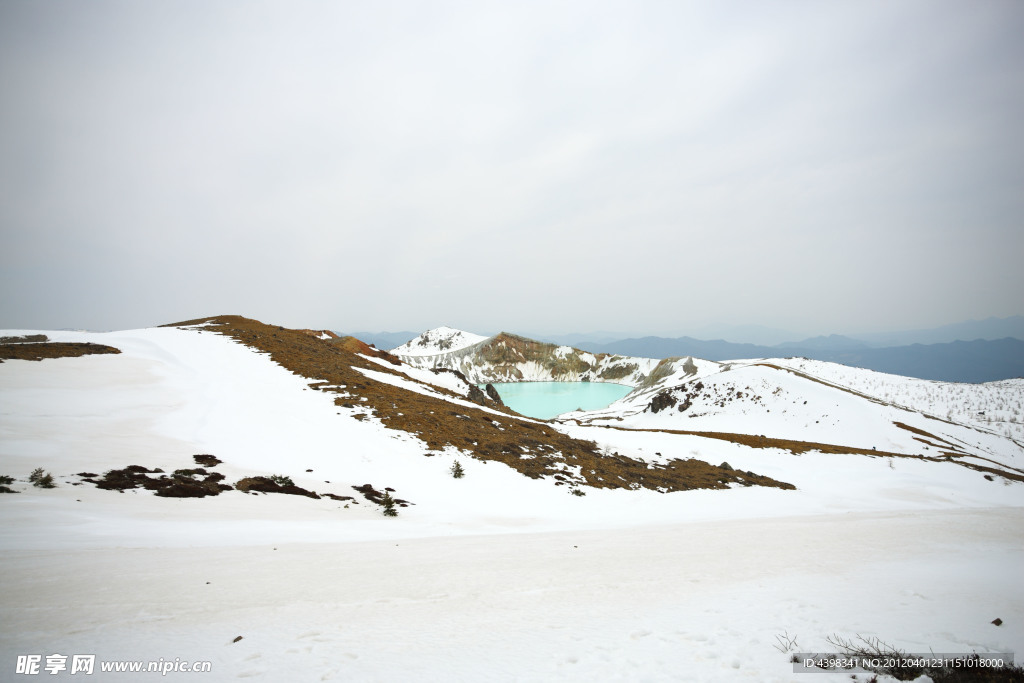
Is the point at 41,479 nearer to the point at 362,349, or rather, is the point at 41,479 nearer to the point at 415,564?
the point at 415,564

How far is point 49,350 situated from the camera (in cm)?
1755

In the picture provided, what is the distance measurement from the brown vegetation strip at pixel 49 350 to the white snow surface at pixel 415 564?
4.35ft

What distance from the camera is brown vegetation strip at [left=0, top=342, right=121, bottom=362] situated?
16.0m

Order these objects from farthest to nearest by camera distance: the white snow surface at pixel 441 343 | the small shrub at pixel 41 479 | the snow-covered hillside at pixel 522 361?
the white snow surface at pixel 441 343
the snow-covered hillside at pixel 522 361
the small shrub at pixel 41 479

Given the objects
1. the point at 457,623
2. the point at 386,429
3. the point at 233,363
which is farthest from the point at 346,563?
the point at 233,363

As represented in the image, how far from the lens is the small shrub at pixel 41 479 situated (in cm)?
779

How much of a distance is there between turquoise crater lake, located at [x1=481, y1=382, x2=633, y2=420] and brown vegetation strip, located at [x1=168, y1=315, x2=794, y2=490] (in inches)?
1976

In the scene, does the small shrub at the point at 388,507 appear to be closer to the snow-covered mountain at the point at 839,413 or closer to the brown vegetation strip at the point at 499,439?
the brown vegetation strip at the point at 499,439

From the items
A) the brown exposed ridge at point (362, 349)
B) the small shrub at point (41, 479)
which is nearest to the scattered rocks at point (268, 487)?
the small shrub at point (41, 479)

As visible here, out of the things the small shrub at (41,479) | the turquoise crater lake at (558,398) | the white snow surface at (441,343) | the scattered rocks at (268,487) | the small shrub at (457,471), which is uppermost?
the white snow surface at (441,343)

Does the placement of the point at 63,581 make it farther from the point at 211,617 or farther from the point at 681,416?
the point at 681,416

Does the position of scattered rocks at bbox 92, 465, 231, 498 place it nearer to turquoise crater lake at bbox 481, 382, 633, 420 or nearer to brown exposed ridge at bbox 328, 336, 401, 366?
brown exposed ridge at bbox 328, 336, 401, 366

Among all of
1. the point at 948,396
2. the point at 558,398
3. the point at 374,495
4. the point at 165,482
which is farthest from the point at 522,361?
the point at 165,482

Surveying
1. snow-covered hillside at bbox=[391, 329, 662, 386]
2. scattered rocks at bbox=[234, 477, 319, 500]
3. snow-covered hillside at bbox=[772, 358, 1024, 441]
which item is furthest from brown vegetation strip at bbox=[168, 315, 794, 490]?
snow-covered hillside at bbox=[391, 329, 662, 386]
